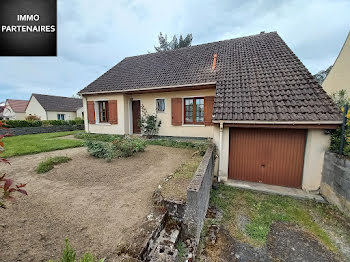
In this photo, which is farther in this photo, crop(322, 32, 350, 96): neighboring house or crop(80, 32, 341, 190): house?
crop(322, 32, 350, 96): neighboring house

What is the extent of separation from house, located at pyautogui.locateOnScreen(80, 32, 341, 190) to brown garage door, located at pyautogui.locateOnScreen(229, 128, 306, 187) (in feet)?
0.09

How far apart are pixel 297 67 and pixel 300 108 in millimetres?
2536

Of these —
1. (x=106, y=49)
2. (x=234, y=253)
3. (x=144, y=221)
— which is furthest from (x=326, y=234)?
(x=106, y=49)

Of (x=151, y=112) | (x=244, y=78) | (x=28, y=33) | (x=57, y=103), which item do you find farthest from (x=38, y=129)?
(x=244, y=78)

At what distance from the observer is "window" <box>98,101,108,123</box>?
1052 centimetres

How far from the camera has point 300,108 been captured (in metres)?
4.61

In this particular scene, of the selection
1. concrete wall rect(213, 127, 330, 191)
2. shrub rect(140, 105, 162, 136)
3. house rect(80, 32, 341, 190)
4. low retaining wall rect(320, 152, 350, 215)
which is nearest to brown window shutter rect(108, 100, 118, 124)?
house rect(80, 32, 341, 190)

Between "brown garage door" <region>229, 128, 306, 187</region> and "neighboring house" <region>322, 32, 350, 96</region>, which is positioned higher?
"neighboring house" <region>322, 32, 350, 96</region>

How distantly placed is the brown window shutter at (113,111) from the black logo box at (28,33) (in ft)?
11.9

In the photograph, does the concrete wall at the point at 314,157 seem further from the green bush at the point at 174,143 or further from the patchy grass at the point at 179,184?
the green bush at the point at 174,143

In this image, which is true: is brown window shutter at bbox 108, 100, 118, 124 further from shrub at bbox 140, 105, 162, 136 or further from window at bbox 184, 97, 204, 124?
window at bbox 184, 97, 204, 124

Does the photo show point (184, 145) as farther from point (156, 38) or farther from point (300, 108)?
point (156, 38)

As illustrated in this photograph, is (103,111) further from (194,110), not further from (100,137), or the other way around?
(194,110)

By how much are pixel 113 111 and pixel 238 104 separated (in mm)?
7639
